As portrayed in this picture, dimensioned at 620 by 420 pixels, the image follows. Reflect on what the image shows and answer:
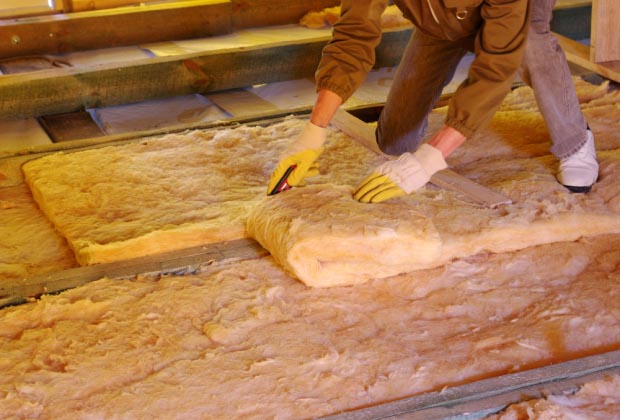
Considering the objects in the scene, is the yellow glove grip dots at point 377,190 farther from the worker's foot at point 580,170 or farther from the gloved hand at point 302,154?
the worker's foot at point 580,170

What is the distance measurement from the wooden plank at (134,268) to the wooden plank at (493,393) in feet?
3.09

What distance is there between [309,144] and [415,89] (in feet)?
2.53

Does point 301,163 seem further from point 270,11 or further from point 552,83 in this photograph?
point 270,11

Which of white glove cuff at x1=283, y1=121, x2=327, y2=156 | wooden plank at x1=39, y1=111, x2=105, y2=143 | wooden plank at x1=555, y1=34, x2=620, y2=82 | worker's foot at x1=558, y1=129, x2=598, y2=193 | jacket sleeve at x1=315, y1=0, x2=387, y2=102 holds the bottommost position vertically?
wooden plank at x1=39, y1=111, x2=105, y2=143

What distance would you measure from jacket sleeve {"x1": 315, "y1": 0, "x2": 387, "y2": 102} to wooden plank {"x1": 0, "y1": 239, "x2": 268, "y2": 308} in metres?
0.65

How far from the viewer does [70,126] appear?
172 inches

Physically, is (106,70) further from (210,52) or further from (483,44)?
(483,44)

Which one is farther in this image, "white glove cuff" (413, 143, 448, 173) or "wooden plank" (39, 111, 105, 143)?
"wooden plank" (39, 111, 105, 143)

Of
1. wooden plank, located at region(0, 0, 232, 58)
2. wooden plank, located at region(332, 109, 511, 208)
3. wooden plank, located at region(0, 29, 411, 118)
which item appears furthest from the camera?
wooden plank, located at region(0, 0, 232, 58)

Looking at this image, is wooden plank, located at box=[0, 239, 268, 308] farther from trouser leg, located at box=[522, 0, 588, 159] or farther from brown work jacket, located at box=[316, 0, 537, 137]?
trouser leg, located at box=[522, 0, 588, 159]

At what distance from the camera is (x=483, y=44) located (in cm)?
271

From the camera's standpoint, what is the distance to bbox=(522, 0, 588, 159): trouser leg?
3.13 m

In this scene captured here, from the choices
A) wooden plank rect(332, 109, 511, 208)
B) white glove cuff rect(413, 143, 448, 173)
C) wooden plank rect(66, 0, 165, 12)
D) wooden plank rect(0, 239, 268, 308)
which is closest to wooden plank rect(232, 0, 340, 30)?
wooden plank rect(66, 0, 165, 12)

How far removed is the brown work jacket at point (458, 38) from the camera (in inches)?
105
